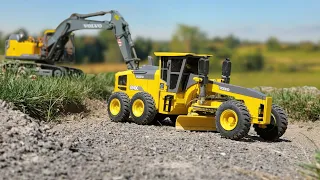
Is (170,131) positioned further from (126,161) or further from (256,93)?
(126,161)

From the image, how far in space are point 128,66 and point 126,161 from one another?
9.43 m

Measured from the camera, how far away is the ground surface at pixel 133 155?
7.06m

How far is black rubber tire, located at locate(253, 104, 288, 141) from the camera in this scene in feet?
36.3

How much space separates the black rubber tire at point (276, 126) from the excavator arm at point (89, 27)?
6.07m

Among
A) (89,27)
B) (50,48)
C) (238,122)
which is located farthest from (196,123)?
(50,48)

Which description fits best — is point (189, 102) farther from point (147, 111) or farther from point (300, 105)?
point (300, 105)

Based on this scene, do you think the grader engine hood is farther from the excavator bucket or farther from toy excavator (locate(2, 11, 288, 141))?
the excavator bucket

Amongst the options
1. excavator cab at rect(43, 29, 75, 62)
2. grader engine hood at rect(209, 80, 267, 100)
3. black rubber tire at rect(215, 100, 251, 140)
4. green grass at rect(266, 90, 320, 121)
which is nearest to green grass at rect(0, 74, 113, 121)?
excavator cab at rect(43, 29, 75, 62)

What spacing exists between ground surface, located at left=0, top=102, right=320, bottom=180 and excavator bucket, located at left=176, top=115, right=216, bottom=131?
2.78ft

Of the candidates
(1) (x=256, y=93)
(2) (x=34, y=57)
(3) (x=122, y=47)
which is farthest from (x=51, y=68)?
(1) (x=256, y=93)

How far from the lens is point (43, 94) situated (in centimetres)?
1330

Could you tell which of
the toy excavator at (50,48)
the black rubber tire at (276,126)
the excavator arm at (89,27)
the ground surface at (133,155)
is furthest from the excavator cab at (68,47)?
the black rubber tire at (276,126)

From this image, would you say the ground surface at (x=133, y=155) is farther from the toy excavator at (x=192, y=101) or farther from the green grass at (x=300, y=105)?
the green grass at (x=300, y=105)

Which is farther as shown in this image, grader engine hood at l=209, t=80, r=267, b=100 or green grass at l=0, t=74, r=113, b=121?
green grass at l=0, t=74, r=113, b=121
